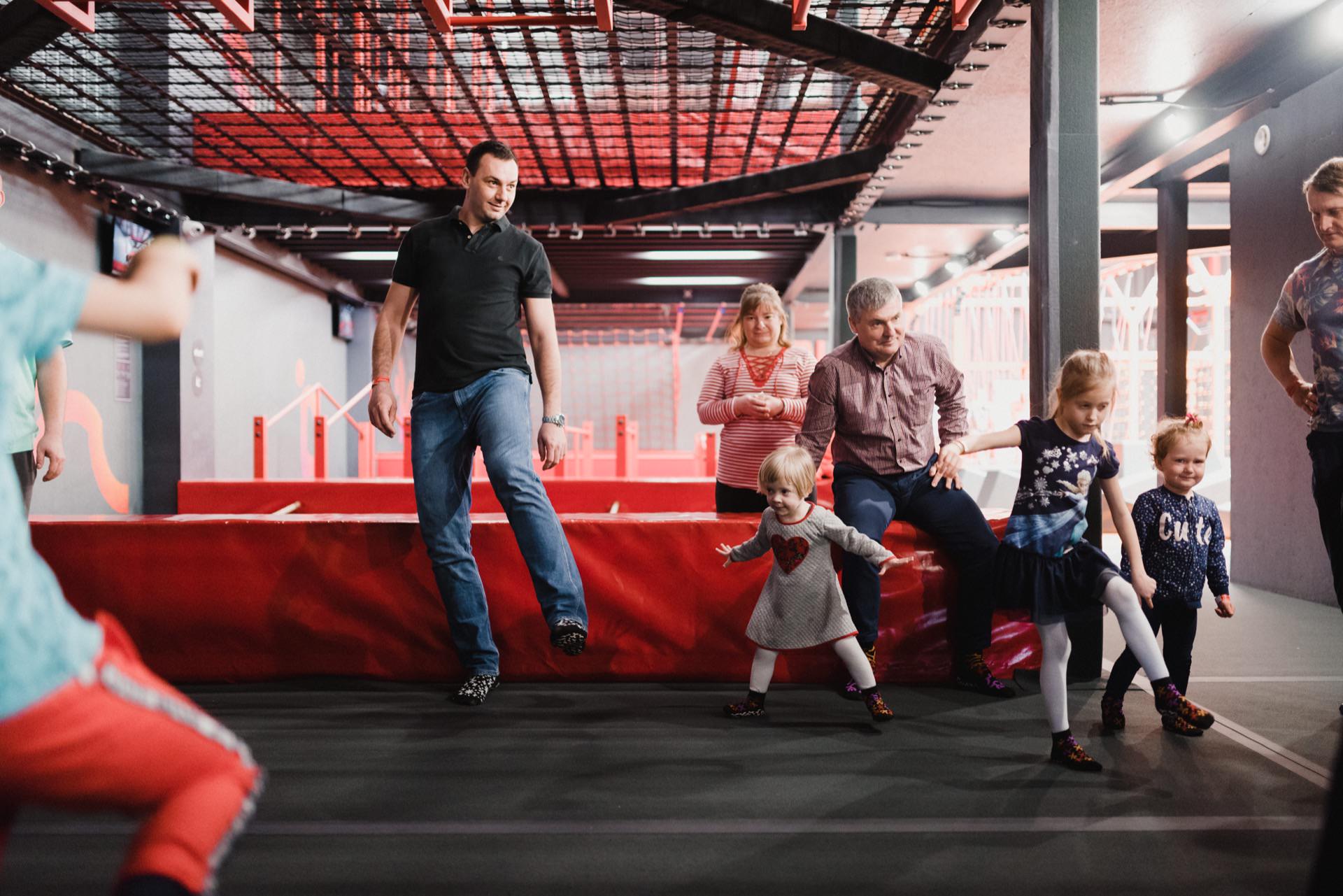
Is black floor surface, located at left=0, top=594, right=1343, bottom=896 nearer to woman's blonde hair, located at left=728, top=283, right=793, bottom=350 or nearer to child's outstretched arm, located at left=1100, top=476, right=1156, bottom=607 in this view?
child's outstretched arm, located at left=1100, top=476, right=1156, bottom=607

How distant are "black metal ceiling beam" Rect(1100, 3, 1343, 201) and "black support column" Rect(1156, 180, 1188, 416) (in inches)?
11.1

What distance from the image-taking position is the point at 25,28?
4.16 metres

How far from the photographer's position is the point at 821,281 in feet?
37.0

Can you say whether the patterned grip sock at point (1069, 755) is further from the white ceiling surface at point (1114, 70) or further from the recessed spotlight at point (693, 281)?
the recessed spotlight at point (693, 281)

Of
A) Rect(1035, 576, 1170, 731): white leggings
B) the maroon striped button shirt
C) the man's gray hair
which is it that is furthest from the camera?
the maroon striped button shirt

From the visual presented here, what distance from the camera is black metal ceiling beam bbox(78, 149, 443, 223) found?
6512 millimetres

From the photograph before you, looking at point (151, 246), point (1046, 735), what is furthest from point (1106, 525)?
point (151, 246)

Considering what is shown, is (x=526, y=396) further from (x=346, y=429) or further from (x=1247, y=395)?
(x=346, y=429)

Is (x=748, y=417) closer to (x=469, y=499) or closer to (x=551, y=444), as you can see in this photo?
(x=551, y=444)

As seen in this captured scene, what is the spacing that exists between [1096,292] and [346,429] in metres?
12.6

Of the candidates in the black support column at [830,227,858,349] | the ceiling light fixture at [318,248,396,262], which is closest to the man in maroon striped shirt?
the black support column at [830,227,858,349]

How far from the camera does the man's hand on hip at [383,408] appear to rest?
2727mm

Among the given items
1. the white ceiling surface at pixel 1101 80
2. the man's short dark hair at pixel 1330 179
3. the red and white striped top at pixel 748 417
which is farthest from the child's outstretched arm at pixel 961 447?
the white ceiling surface at pixel 1101 80

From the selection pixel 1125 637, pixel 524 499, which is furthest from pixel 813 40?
pixel 1125 637
